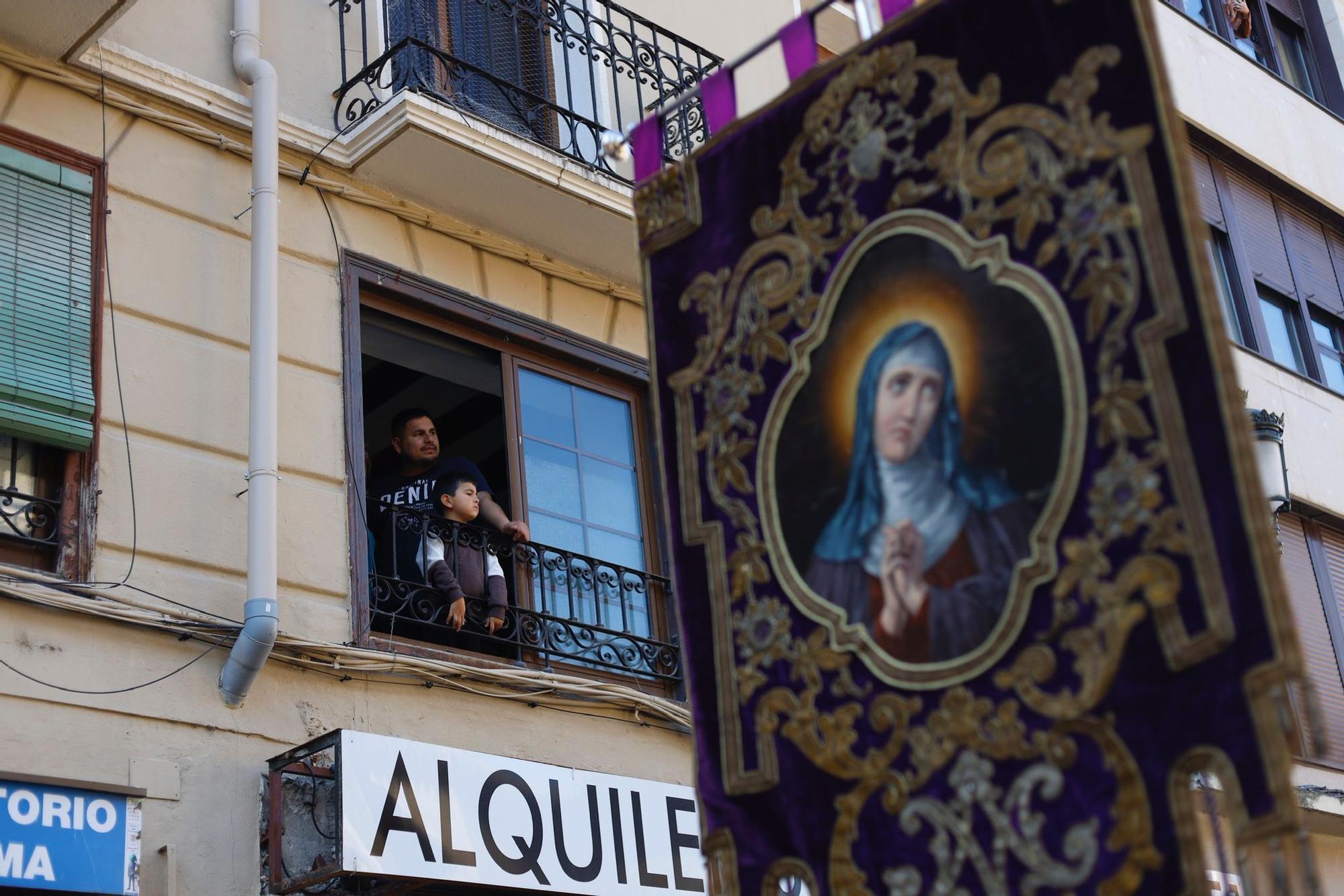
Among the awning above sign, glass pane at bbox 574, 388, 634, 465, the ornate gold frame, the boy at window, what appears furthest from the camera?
glass pane at bbox 574, 388, 634, 465

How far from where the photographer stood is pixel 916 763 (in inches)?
176

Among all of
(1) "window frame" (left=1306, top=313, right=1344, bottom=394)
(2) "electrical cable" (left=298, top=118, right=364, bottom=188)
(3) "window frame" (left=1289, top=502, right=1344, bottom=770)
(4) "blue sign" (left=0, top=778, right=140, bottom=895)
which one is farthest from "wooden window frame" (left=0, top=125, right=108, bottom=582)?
(1) "window frame" (left=1306, top=313, right=1344, bottom=394)

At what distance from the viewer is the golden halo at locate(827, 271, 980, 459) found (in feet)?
15.4

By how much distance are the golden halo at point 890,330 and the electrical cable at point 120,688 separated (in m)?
3.26

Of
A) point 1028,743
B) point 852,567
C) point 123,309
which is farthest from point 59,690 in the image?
point 1028,743

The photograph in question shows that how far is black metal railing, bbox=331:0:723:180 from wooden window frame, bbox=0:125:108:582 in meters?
1.59

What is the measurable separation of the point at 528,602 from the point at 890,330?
4.03m

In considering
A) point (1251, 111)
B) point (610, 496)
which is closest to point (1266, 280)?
point (1251, 111)

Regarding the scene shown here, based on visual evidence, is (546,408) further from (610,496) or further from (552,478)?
(610,496)

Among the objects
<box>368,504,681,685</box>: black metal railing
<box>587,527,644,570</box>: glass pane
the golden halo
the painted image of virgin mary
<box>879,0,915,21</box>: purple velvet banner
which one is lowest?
the painted image of virgin mary

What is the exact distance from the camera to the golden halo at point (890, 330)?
470 centimetres

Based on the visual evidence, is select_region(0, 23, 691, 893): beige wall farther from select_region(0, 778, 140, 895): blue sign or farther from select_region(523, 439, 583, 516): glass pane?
select_region(523, 439, 583, 516): glass pane

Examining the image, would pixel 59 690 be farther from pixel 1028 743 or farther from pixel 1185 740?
pixel 1185 740

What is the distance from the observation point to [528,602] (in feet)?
28.0
